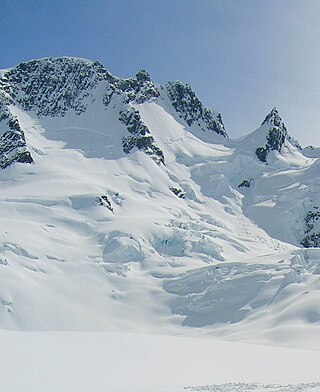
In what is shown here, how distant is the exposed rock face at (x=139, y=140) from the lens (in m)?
105

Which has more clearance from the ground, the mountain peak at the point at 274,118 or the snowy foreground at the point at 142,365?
the mountain peak at the point at 274,118

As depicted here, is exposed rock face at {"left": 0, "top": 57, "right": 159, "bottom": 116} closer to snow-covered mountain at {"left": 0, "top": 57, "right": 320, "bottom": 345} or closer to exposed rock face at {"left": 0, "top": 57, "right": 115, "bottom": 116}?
exposed rock face at {"left": 0, "top": 57, "right": 115, "bottom": 116}

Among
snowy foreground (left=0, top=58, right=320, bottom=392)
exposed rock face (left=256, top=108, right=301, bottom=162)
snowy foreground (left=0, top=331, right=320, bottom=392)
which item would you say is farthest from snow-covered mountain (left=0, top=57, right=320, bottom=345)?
snowy foreground (left=0, top=331, right=320, bottom=392)

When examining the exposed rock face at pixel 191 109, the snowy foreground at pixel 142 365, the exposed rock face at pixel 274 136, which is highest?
the exposed rock face at pixel 191 109

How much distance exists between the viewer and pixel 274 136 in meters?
129

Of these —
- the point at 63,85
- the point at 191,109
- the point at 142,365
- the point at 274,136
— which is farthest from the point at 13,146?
the point at 142,365

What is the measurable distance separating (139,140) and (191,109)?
3966cm

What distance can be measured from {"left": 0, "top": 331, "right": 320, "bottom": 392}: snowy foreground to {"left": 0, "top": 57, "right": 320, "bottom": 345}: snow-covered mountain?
41.1 ft

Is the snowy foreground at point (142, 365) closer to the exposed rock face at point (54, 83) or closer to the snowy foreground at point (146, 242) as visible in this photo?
the snowy foreground at point (146, 242)

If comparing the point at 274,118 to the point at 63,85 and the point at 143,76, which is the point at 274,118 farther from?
the point at 63,85

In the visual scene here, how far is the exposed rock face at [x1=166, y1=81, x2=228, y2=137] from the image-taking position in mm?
138375

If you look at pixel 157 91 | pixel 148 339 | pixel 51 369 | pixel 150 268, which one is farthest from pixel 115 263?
pixel 157 91

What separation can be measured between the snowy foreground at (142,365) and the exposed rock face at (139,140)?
83.7 m

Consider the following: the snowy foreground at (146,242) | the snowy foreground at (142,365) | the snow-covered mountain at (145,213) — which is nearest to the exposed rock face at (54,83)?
the snow-covered mountain at (145,213)
